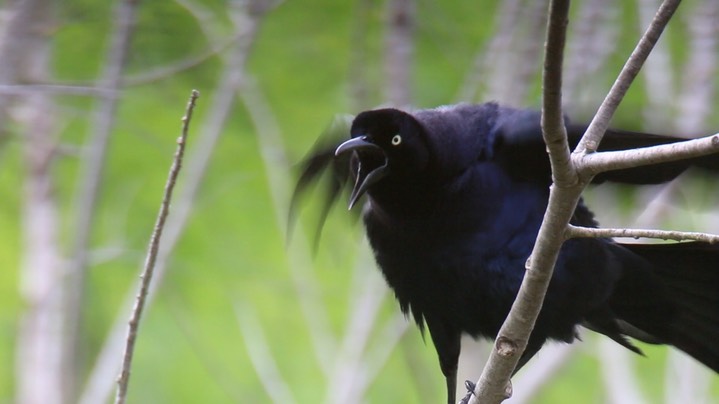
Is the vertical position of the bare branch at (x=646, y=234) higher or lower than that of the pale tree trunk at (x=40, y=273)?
higher

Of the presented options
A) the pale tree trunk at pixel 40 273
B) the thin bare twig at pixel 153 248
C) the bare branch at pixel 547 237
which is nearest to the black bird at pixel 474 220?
the bare branch at pixel 547 237

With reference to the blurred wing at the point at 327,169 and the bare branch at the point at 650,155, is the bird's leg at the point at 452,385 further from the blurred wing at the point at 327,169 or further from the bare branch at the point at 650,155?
the bare branch at the point at 650,155

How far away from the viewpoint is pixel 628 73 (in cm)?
219

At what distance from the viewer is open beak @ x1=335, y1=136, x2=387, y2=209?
332 centimetres

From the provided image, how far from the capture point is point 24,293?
6.08 metres

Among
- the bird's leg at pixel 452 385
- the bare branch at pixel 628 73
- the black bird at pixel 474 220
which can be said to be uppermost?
the bare branch at pixel 628 73

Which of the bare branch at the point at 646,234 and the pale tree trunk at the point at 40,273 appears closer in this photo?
the bare branch at the point at 646,234

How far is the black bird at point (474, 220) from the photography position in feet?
11.3

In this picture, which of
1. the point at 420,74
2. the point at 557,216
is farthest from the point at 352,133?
the point at 420,74

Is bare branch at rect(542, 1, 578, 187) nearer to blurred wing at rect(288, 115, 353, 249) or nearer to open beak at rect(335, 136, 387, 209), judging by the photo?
open beak at rect(335, 136, 387, 209)

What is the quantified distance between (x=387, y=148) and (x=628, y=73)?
132cm

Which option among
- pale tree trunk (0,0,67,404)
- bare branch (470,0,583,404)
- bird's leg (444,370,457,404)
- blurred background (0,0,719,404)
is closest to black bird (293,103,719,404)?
bird's leg (444,370,457,404)

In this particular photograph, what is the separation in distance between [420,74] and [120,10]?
2473 mm

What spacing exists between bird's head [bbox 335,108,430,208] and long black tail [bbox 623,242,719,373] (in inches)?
34.1
